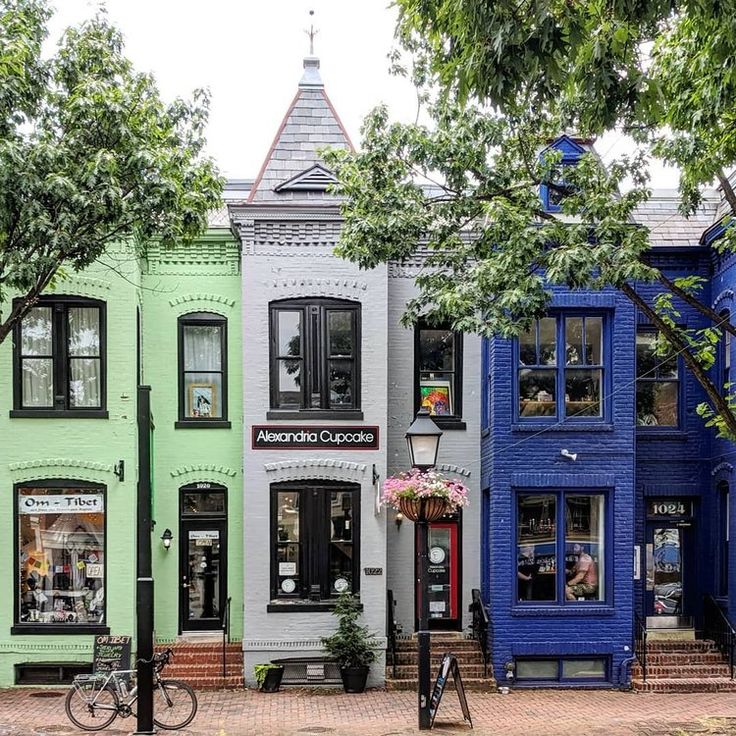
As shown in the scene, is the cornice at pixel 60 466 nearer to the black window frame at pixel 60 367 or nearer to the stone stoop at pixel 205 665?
the black window frame at pixel 60 367

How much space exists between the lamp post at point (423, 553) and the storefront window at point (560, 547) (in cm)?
480

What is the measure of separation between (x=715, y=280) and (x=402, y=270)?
579cm

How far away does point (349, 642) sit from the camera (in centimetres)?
1858

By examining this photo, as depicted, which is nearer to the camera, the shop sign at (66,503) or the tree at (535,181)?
the tree at (535,181)

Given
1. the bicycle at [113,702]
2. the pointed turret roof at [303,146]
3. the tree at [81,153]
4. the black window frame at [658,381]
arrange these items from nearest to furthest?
the tree at [81,153]
the bicycle at [113,702]
the pointed turret roof at [303,146]
the black window frame at [658,381]

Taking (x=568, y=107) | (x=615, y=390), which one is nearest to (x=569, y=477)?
(x=615, y=390)

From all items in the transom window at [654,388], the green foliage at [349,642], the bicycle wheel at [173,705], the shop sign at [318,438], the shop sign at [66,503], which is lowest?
the bicycle wheel at [173,705]

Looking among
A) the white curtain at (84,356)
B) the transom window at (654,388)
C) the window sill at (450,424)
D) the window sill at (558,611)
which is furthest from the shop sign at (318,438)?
the transom window at (654,388)

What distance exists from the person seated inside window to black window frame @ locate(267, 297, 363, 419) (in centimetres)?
460

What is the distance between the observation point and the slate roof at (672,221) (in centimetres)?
2094

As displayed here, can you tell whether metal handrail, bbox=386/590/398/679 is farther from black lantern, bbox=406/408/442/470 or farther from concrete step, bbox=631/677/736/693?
black lantern, bbox=406/408/442/470

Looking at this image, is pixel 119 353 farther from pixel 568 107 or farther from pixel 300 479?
pixel 568 107

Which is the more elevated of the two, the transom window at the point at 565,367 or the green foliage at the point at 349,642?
the transom window at the point at 565,367

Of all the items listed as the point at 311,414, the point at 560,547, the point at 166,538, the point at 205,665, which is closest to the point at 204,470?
the point at 166,538
